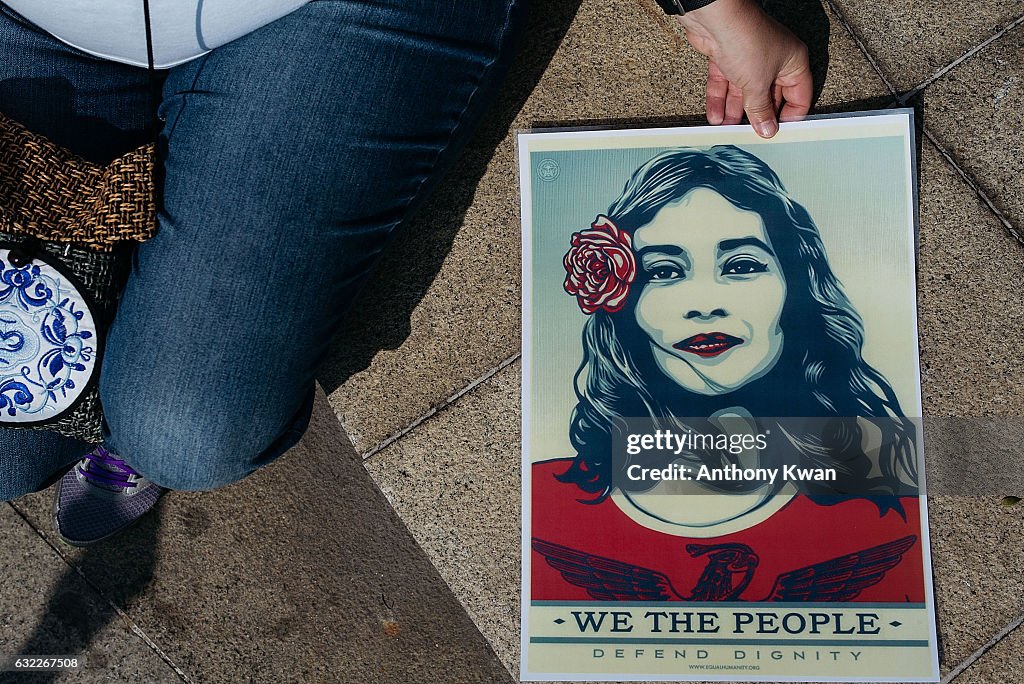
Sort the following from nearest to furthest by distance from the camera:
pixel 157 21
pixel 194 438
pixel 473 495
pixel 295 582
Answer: pixel 157 21 < pixel 194 438 < pixel 473 495 < pixel 295 582

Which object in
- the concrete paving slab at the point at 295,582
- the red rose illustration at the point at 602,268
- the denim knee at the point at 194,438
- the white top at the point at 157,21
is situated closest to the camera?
the white top at the point at 157,21

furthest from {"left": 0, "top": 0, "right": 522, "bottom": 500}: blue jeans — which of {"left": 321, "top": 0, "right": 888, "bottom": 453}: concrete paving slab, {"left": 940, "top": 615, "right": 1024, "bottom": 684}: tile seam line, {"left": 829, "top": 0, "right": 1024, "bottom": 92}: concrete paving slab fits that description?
{"left": 940, "top": 615, "right": 1024, "bottom": 684}: tile seam line

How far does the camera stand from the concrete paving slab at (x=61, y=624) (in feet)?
3.55

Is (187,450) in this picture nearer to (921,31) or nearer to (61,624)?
(61,624)

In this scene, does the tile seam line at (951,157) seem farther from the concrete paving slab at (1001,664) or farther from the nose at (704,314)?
the concrete paving slab at (1001,664)

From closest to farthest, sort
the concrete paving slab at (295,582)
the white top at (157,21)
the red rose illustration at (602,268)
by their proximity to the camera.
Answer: the white top at (157,21) < the red rose illustration at (602,268) < the concrete paving slab at (295,582)

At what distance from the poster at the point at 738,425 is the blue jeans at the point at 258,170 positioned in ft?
0.87

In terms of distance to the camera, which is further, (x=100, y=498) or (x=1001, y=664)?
(x=100, y=498)

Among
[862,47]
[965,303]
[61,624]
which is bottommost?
[61,624]

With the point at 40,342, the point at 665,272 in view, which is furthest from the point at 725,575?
the point at 40,342

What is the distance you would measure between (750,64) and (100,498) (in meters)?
1.15

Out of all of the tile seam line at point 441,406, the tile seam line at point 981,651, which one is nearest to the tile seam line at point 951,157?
the tile seam line at point 981,651

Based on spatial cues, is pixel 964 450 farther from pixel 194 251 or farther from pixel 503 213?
pixel 194 251

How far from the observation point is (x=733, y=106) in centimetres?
86
